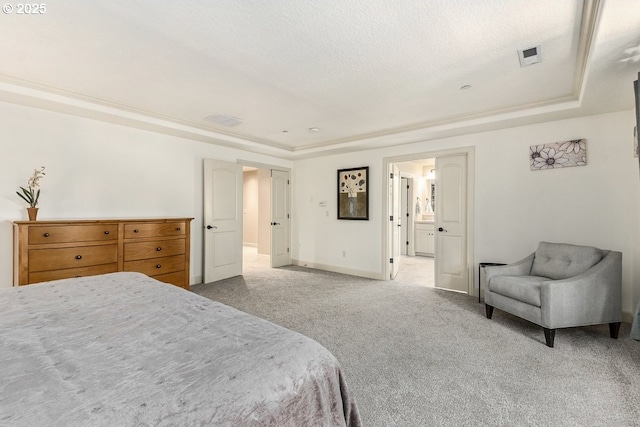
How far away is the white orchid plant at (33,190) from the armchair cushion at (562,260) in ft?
17.8

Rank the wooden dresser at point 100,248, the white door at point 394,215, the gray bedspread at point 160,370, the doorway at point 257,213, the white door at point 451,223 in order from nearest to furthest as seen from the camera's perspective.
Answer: the gray bedspread at point 160,370 → the wooden dresser at point 100,248 → the white door at point 451,223 → the white door at point 394,215 → the doorway at point 257,213

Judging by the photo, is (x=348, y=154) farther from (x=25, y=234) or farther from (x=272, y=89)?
(x=25, y=234)

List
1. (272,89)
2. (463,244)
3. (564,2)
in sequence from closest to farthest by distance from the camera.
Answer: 1. (564,2)
2. (272,89)
3. (463,244)

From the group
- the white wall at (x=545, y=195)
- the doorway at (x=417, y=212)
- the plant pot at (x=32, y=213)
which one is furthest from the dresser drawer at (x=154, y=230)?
the doorway at (x=417, y=212)

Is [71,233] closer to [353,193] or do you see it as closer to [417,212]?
[353,193]

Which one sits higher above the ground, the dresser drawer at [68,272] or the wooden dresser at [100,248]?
the wooden dresser at [100,248]

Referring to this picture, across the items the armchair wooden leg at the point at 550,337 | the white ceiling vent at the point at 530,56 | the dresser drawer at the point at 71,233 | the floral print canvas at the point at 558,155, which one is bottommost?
the armchair wooden leg at the point at 550,337

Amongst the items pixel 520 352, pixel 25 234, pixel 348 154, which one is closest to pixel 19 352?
pixel 25 234

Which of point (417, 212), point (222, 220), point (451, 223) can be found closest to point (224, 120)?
point (222, 220)

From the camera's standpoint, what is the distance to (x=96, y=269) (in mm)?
3230

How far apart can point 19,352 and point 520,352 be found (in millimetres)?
3130

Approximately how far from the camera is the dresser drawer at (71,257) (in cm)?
286

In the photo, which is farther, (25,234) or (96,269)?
(96,269)

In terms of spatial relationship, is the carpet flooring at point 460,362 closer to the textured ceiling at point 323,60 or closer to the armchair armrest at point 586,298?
the armchair armrest at point 586,298
